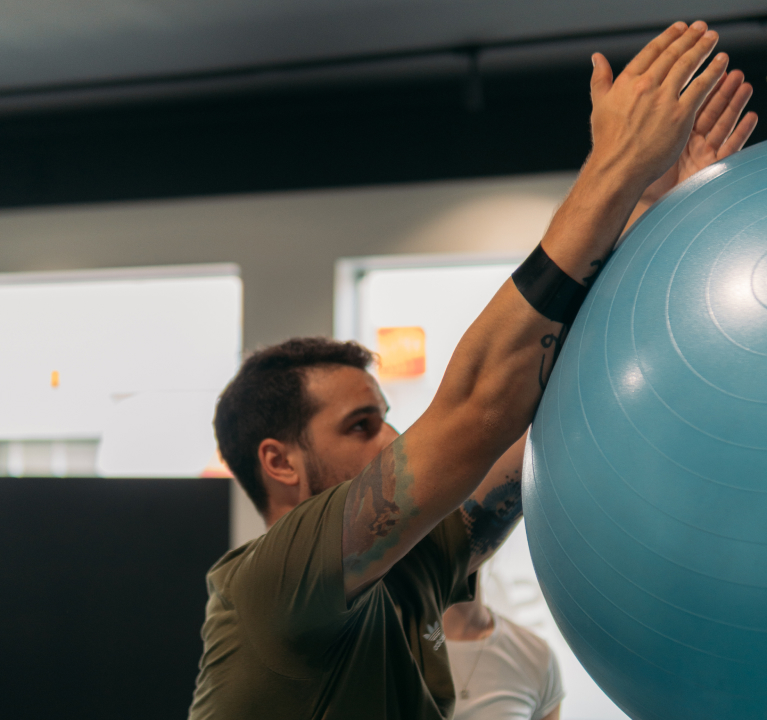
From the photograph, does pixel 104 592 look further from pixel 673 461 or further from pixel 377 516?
pixel 673 461

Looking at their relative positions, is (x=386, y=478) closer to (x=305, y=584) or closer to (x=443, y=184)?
(x=305, y=584)

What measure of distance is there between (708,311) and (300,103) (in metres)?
3.09

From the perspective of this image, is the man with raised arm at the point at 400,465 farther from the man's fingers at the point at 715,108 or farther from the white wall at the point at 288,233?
the white wall at the point at 288,233

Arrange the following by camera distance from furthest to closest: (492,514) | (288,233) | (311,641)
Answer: (288,233) → (492,514) → (311,641)

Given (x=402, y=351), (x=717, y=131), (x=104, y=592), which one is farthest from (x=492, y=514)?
(x=104, y=592)

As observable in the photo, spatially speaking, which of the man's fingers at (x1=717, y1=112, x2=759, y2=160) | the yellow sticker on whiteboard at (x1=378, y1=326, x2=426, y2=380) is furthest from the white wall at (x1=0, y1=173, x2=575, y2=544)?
the man's fingers at (x1=717, y1=112, x2=759, y2=160)

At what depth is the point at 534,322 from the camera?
2.36 feet

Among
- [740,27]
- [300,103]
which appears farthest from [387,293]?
[740,27]

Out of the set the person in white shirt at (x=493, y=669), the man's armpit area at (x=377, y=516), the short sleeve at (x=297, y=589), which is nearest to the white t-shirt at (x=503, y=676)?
the person in white shirt at (x=493, y=669)

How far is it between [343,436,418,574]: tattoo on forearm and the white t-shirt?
1002 mm

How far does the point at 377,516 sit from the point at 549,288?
0.33 meters

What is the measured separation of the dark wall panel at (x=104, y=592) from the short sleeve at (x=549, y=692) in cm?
142

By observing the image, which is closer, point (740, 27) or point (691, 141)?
point (691, 141)

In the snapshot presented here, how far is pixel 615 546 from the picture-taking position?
60 centimetres
